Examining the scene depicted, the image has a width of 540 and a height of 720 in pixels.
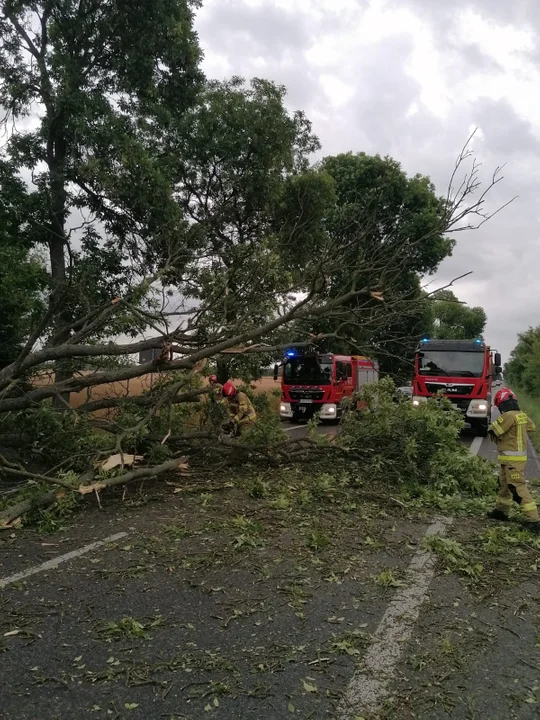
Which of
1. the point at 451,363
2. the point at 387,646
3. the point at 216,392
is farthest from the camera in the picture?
the point at 451,363

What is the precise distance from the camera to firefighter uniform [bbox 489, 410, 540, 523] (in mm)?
5902

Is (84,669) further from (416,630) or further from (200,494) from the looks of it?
(200,494)

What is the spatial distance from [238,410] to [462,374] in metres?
7.68

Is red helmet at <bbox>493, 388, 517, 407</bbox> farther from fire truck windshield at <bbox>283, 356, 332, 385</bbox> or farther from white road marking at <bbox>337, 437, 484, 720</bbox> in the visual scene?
fire truck windshield at <bbox>283, 356, 332, 385</bbox>

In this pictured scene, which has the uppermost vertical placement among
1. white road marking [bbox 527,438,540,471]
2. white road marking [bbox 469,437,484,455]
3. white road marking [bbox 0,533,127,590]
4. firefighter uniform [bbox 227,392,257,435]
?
firefighter uniform [bbox 227,392,257,435]

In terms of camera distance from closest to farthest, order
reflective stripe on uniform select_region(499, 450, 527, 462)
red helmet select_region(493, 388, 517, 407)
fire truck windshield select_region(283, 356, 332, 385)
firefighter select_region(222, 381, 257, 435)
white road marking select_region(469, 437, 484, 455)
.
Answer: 1. reflective stripe on uniform select_region(499, 450, 527, 462)
2. red helmet select_region(493, 388, 517, 407)
3. firefighter select_region(222, 381, 257, 435)
4. white road marking select_region(469, 437, 484, 455)
5. fire truck windshield select_region(283, 356, 332, 385)

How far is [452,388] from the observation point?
14.2m

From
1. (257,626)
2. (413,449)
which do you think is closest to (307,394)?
(413,449)

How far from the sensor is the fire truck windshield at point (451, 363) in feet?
46.4

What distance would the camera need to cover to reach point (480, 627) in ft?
11.7

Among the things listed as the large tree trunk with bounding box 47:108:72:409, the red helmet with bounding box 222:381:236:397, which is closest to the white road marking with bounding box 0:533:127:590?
the red helmet with bounding box 222:381:236:397

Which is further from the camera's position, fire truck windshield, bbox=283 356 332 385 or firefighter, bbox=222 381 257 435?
fire truck windshield, bbox=283 356 332 385

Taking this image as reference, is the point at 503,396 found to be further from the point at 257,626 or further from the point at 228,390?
the point at 257,626

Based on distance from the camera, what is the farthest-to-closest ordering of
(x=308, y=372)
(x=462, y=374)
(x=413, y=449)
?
(x=308, y=372) → (x=462, y=374) → (x=413, y=449)
